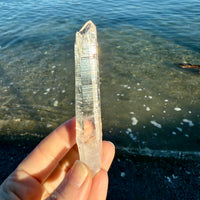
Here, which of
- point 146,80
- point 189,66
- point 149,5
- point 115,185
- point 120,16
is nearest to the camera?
point 115,185

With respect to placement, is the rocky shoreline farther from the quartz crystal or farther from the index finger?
the quartz crystal

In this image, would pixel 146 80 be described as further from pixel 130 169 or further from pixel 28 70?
pixel 28 70

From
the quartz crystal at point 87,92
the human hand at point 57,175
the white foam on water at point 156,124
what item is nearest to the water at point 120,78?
the white foam on water at point 156,124

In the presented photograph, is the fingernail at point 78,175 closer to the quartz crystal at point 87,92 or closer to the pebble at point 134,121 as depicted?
the quartz crystal at point 87,92

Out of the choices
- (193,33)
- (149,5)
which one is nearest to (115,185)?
(193,33)

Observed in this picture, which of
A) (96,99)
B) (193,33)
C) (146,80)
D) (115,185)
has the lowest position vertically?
(115,185)

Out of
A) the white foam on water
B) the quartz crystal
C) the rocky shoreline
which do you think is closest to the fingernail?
the quartz crystal
